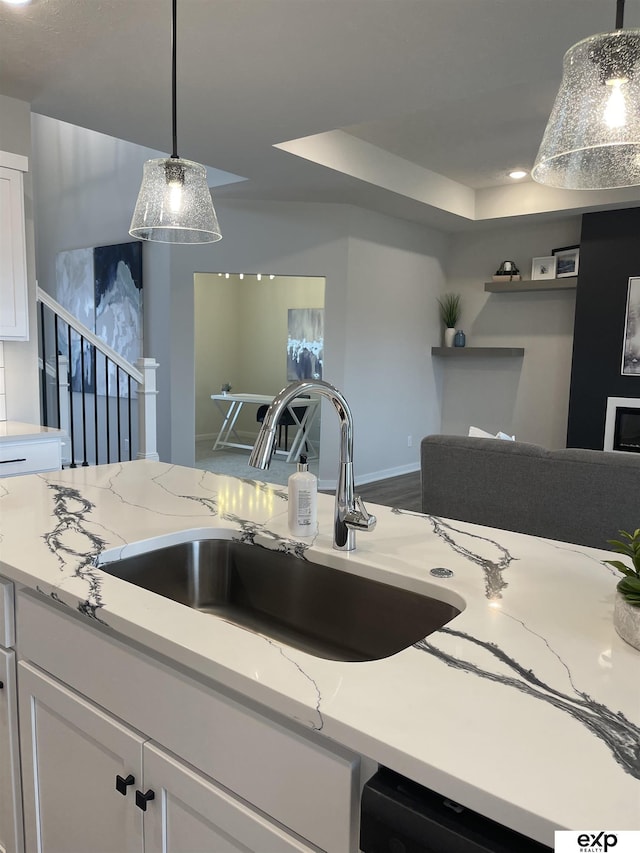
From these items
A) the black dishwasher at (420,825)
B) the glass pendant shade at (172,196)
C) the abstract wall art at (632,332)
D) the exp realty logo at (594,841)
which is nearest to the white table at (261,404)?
the abstract wall art at (632,332)

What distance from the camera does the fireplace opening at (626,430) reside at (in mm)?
5777

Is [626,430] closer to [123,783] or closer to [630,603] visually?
[630,603]

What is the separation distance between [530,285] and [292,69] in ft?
13.6

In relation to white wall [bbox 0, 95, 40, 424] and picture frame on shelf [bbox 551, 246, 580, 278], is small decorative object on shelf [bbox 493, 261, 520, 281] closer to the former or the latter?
picture frame on shelf [bbox 551, 246, 580, 278]

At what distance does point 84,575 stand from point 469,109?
4185mm

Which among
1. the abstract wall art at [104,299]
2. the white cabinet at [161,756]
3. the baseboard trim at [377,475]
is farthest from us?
the abstract wall art at [104,299]

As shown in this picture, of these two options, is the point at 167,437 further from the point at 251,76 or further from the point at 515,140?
the point at 515,140

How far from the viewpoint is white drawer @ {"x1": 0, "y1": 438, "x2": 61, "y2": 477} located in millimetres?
2953

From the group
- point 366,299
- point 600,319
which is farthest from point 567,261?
point 366,299

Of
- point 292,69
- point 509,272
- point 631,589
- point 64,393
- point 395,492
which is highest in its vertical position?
point 292,69

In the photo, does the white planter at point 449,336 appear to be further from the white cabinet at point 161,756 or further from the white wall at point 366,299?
the white cabinet at point 161,756

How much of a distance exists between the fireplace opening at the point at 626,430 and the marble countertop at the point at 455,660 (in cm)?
484

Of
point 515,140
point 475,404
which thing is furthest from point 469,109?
point 475,404

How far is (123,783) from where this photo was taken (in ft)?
3.48
